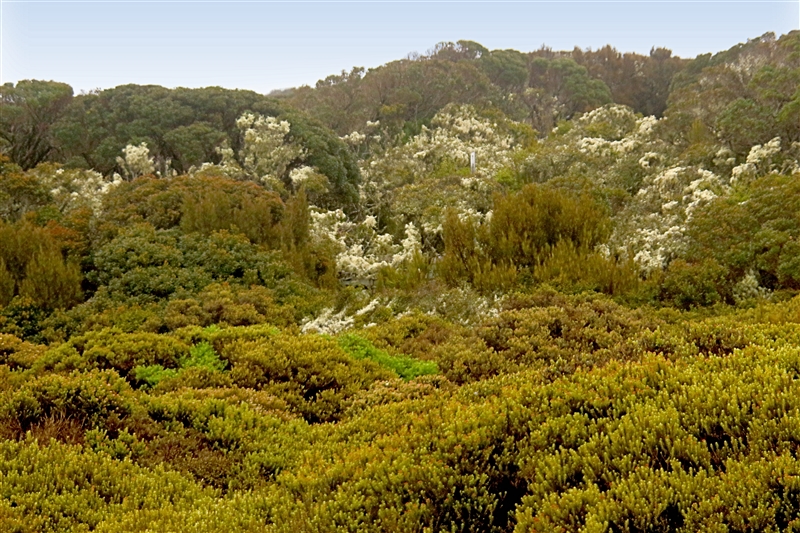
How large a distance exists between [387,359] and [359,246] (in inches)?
301

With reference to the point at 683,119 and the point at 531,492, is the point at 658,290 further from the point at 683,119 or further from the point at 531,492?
the point at 683,119

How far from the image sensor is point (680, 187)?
13188 mm

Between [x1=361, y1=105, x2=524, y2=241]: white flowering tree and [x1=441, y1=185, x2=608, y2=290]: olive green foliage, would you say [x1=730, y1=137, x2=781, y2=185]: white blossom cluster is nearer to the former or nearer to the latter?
[x1=441, y1=185, x2=608, y2=290]: olive green foliage

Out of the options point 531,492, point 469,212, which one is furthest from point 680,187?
point 531,492

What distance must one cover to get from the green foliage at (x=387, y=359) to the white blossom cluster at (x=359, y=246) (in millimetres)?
4691

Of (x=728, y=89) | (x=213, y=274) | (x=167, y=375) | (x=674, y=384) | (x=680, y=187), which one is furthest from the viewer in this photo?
(x=728, y=89)

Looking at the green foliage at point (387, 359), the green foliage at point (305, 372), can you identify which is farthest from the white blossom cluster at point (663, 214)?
the green foliage at point (305, 372)

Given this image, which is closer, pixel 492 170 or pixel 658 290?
pixel 658 290

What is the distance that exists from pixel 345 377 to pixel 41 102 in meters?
21.2

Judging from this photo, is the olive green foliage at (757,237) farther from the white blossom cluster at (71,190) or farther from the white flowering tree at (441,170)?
the white blossom cluster at (71,190)

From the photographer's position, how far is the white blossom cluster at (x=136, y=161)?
18422mm

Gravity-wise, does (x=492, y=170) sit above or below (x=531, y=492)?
above

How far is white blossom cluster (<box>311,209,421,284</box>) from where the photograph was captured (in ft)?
41.4

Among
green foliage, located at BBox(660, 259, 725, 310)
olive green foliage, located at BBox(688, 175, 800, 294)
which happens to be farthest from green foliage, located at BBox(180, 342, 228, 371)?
olive green foliage, located at BBox(688, 175, 800, 294)
